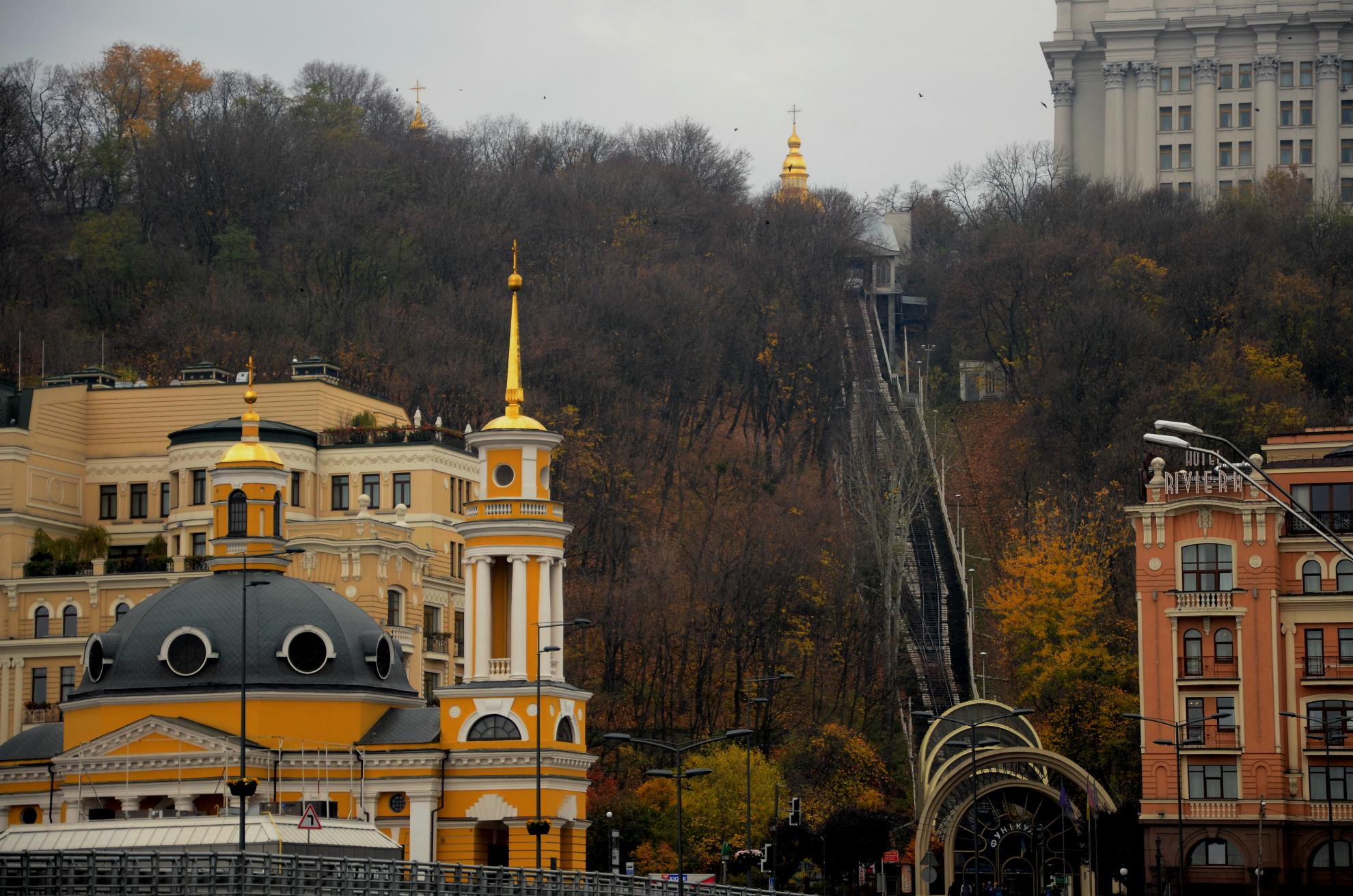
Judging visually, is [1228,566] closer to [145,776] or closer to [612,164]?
[145,776]

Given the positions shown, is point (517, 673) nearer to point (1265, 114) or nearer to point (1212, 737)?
point (1212, 737)

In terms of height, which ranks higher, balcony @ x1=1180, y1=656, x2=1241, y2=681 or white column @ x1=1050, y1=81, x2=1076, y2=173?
white column @ x1=1050, y1=81, x2=1076, y2=173

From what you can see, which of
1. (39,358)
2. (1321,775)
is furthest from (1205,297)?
(39,358)

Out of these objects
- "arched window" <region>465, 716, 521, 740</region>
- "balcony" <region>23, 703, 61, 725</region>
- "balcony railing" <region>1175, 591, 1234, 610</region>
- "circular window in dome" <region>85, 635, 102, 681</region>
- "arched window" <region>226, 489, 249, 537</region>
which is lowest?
"arched window" <region>465, 716, 521, 740</region>

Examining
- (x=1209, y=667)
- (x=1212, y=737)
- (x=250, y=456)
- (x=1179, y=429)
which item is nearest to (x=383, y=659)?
(x=250, y=456)

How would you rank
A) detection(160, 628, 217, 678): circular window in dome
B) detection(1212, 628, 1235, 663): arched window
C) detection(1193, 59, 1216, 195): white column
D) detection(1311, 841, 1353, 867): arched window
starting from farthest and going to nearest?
detection(1193, 59, 1216, 195): white column, detection(1212, 628, 1235, 663): arched window, detection(1311, 841, 1353, 867): arched window, detection(160, 628, 217, 678): circular window in dome

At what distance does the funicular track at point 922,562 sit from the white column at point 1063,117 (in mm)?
30353

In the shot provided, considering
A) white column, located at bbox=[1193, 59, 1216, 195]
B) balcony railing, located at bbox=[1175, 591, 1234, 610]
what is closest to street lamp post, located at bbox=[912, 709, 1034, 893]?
balcony railing, located at bbox=[1175, 591, 1234, 610]

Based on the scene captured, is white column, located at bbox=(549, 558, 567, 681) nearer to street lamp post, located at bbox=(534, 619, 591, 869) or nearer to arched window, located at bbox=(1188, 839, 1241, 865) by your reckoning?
street lamp post, located at bbox=(534, 619, 591, 869)

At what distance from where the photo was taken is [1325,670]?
96.9 m

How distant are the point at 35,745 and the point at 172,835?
87.9 feet

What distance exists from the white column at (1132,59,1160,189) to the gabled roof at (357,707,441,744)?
100m

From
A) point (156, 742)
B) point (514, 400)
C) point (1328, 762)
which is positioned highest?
point (514, 400)

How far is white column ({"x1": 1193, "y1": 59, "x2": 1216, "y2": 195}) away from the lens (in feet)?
585
